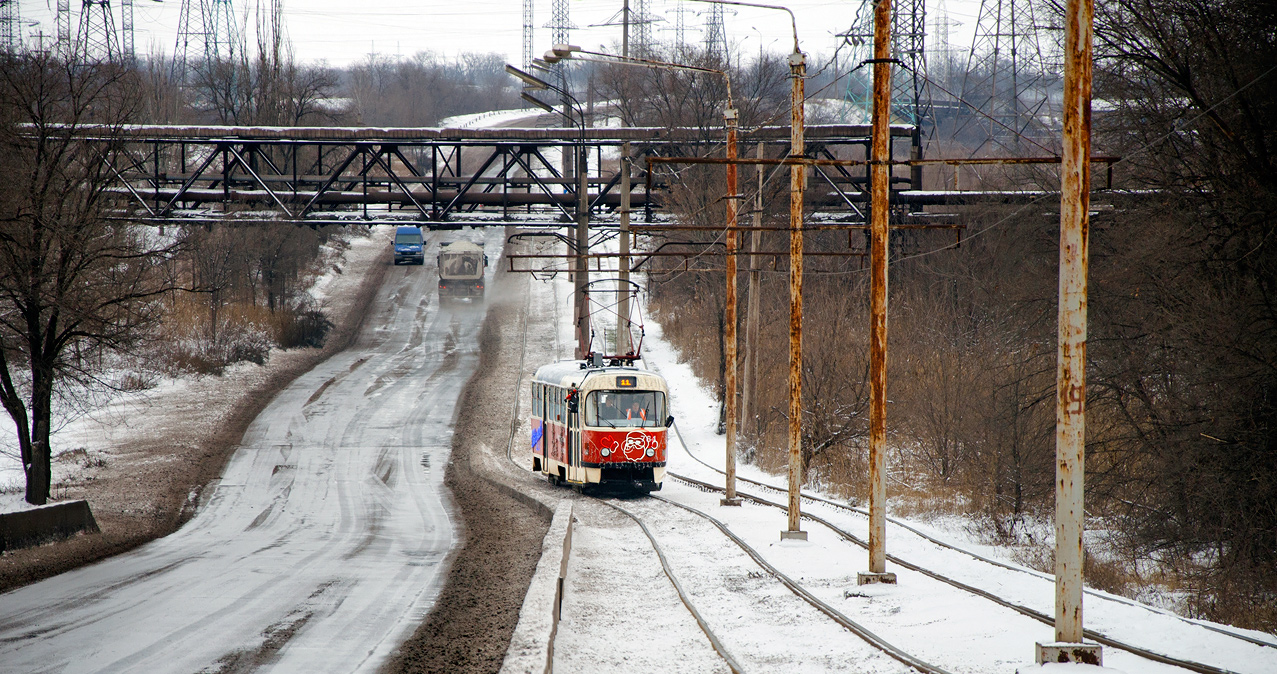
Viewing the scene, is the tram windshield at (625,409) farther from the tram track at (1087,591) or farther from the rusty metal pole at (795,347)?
the rusty metal pole at (795,347)

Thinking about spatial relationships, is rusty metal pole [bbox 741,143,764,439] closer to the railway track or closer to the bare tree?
the railway track

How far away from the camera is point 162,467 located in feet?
94.1

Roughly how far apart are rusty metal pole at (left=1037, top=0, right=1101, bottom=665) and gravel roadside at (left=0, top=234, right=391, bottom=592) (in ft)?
44.3

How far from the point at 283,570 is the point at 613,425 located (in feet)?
30.7

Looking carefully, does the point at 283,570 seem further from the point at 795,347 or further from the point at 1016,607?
the point at 1016,607

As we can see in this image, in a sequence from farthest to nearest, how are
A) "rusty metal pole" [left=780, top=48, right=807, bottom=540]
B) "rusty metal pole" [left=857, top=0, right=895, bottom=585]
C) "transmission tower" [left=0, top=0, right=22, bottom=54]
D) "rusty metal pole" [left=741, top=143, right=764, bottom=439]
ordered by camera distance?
"transmission tower" [left=0, top=0, right=22, bottom=54] < "rusty metal pole" [left=741, top=143, right=764, bottom=439] < "rusty metal pole" [left=780, top=48, right=807, bottom=540] < "rusty metal pole" [left=857, top=0, right=895, bottom=585]

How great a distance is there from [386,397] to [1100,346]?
95.3 ft

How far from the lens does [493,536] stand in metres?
18.8

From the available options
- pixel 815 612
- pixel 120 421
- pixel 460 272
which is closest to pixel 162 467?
pixel 120 421

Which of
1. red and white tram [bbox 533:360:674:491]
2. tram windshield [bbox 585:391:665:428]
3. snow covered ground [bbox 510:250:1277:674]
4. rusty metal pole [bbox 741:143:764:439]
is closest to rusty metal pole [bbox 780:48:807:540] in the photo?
snow covered ground [bbox 510:250:1277:674]

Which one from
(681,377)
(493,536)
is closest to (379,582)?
(493,536)

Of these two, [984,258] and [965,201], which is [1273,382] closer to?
[965,201]

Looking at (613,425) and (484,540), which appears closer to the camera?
(484,540)

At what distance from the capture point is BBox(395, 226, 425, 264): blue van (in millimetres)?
73000
